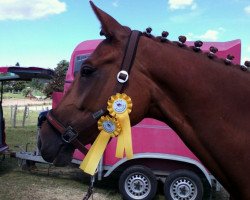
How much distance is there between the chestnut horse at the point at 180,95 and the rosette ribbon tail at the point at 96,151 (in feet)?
0.23

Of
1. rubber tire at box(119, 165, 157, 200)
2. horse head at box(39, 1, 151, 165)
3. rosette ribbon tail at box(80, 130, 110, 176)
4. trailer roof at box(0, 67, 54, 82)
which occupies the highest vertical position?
trailer roof at box(0, 67, 54, 82)

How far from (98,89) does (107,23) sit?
0.40 meters

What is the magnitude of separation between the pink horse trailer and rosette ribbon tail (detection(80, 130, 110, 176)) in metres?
4.35

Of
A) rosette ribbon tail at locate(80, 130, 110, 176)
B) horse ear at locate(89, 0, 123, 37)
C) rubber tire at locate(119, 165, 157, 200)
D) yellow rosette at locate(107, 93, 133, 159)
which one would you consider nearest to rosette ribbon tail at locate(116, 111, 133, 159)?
yellow rosette at locate(107, 93, 133, 159)

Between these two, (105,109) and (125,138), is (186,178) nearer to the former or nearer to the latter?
(125,138)

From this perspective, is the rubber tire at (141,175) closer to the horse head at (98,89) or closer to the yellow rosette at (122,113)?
the yellow rosette at (122,113)

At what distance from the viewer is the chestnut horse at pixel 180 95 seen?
213 cm

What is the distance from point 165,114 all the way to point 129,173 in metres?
4.77

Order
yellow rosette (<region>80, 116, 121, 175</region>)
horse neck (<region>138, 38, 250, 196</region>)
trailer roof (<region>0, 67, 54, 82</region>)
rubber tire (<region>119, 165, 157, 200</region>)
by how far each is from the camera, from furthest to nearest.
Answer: trailer roof (<region>0, 67, 54, 82</region>) < rubber tire (<region>119, 165, 157, 200</region>) < yellow rosette (<region>80, 116, 121, 175</region>) < horse neck (<region>138, 38, 250, 196</region>)

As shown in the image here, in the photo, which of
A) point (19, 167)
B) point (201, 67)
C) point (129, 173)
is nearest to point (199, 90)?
point (201, 67)

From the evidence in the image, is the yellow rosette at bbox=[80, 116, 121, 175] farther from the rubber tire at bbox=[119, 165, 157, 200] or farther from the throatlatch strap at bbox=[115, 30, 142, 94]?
the rubber tire at bbox=[119, 165, 157, 200]

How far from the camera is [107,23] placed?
7.21 ft

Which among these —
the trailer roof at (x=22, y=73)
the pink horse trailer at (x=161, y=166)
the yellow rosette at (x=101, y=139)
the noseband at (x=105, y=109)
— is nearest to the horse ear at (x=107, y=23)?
the noseband at (x=105, y=109)

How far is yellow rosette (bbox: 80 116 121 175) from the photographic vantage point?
223 cm
